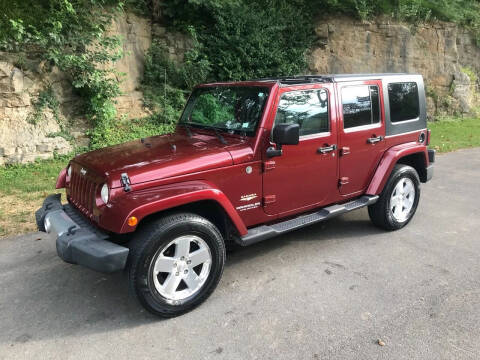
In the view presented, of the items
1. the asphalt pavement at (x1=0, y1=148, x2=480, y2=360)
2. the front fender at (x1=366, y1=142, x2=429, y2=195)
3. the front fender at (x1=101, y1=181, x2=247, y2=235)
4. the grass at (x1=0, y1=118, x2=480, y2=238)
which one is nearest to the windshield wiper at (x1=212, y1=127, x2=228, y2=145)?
the front fender at (x1=101, y1=181, x2=247, y2=235)

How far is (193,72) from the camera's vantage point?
35.7 ft

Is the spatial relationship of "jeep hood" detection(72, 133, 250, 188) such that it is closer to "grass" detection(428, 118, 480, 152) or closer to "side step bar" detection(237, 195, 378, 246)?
"side step bar" detection(237, 195, 378, 246)

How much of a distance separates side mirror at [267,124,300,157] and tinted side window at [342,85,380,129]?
0.97 meters

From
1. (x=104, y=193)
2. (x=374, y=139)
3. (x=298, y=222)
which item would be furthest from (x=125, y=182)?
(x=374, y=139)

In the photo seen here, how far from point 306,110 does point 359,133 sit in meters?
0.78

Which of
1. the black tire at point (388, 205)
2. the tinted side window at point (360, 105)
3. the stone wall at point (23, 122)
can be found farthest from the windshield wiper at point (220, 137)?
the stone wall at point (23, 122)

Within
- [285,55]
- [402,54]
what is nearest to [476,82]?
[402,54]

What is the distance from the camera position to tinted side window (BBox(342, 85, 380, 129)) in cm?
424

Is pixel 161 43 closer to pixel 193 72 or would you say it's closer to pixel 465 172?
pixel 193 72

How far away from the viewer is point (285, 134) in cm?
342

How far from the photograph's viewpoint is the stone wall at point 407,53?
13.8 meters

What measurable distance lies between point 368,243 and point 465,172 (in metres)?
4.36

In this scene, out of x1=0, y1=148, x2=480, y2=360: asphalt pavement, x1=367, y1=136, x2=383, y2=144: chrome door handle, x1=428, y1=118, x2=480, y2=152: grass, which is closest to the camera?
x1=0, y1=148, x2=480, y2=360: asphalt pavement

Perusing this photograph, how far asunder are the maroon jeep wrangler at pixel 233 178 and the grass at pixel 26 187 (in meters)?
1.54
